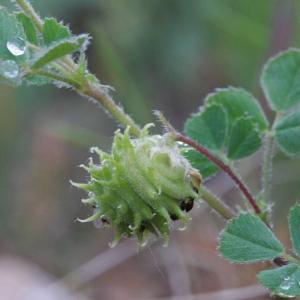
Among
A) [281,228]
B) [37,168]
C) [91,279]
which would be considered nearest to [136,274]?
[91,279]

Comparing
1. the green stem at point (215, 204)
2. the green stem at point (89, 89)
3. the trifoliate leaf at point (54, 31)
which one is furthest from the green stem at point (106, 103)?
the green stem at point (215, 204)

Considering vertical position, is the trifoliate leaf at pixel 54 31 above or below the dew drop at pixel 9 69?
above

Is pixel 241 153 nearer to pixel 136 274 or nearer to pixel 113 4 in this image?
pixel 136 274

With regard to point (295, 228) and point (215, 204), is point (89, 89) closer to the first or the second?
point (215, 204)

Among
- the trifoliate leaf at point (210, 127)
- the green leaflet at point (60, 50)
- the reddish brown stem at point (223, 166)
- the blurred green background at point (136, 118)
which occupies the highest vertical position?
the blurred green background at point (136, 118)

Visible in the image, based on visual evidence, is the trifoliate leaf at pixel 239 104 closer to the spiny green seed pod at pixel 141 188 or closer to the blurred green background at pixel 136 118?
the spiny green seed pod at pixel 141 188

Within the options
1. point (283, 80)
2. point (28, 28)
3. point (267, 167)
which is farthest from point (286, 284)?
point (28, 28)
